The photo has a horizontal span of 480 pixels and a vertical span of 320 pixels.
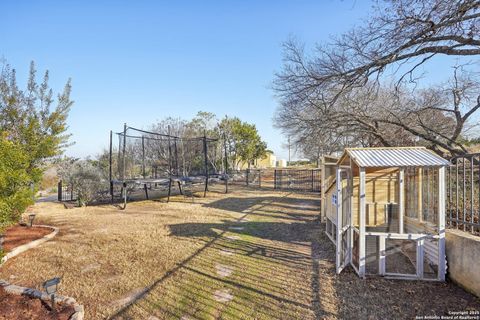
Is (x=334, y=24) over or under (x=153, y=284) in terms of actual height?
over

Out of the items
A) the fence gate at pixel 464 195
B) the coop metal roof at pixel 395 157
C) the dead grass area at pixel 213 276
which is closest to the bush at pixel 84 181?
the dead grass area at pixel 213 276

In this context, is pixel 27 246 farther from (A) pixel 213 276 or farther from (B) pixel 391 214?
(B) pixel 391 214

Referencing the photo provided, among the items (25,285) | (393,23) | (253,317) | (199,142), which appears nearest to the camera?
(253,317)

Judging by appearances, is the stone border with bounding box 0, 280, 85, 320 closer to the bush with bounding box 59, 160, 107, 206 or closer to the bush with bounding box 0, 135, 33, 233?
the bush with bounding box 0, 135, 33, 233

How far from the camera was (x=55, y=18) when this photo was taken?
7648mm

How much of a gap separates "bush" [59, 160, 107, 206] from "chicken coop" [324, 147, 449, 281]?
880 centimetres

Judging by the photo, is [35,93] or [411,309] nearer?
[411,309]

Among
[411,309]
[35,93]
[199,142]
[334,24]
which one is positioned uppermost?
[334,24]

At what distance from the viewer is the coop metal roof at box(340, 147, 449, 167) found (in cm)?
363

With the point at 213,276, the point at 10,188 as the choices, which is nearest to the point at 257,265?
the point at 213,276

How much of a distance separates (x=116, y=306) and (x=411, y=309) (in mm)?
3226

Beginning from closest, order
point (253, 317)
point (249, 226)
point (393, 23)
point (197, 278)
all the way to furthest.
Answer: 1. point (253, 317)
2. point (197, 278)
3. point (393, 23)
4. point (249, 226)

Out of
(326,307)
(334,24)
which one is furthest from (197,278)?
(334,24)

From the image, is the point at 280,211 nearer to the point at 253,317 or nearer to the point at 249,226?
the point at 249,226
